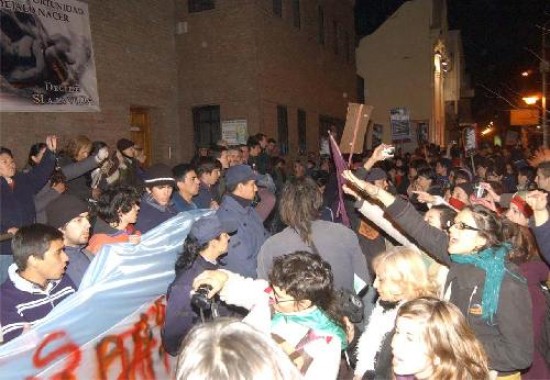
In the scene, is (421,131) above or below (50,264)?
below

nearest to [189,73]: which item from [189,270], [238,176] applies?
[238,176]

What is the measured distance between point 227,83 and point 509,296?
523 inches

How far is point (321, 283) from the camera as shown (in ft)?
9.00

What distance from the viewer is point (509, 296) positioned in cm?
275

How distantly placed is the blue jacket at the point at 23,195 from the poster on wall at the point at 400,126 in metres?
11.7

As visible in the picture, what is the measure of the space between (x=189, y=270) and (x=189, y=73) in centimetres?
1284

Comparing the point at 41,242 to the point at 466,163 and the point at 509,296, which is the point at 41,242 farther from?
the point at 466,163

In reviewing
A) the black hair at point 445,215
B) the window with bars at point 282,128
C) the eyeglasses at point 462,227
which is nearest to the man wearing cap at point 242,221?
the black hair at point 445,215

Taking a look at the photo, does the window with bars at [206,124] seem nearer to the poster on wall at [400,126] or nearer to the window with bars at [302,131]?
the window with bars at [302,131]

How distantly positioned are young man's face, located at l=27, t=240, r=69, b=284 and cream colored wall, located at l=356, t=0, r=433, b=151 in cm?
3045

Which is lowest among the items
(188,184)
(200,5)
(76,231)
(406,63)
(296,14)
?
(76,231)

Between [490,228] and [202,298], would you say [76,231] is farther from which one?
[490,228]

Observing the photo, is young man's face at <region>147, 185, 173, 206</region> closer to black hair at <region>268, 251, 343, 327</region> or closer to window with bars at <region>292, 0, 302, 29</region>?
black hair at <region>268, 251, 343, 327</region>

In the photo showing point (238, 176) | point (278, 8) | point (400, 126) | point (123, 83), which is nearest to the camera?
point (238, 176)
